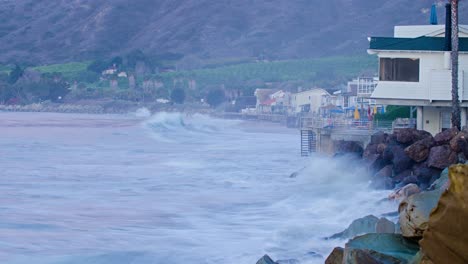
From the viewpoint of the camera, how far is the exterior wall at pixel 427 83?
3459cm

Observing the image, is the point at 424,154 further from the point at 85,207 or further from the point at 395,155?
the point at 85,207

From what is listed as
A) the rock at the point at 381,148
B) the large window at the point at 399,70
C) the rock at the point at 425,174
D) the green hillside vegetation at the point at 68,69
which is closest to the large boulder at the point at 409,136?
the rock at the point at 381,148

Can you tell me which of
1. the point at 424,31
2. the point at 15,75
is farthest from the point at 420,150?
the point at 15,75

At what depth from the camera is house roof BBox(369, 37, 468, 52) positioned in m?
35.2

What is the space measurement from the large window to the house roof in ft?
1.52

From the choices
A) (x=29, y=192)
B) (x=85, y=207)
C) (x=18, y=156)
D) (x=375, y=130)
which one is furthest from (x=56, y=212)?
(x=18, y=156)

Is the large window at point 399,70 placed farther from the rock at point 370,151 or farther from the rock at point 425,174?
the rock at point 425,174

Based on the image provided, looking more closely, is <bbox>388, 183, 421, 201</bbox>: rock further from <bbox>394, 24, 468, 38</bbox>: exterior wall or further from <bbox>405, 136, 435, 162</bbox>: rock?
<bbox>394, 24, 468, 38</bbox>: exterior wall

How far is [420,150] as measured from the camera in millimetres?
29328

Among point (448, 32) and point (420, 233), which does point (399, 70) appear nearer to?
point (448, 32)

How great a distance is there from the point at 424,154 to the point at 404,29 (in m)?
11.0

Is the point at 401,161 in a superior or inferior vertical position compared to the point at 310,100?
inferior

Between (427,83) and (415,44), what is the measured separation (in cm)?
145

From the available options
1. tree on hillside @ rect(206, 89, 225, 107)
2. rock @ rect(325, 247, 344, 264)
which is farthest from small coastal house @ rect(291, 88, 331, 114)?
rock @ rect(325, 247, 344, 264)
